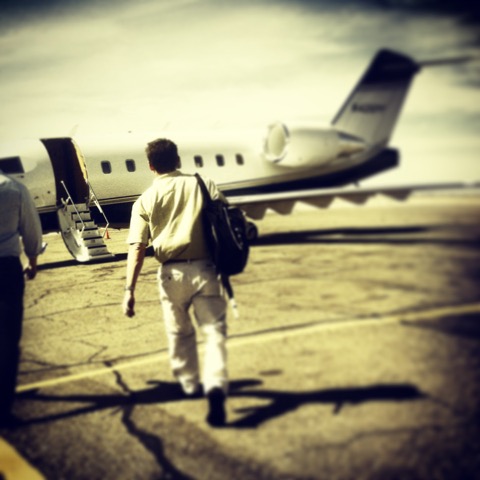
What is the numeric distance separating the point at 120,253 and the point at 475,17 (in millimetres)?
2813

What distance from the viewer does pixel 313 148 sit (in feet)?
24.7

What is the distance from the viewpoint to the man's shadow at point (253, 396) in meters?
2.96

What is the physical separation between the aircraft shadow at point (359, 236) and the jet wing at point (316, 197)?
27 centimetres

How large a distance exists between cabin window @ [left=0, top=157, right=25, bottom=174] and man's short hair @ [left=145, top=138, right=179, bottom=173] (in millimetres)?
1945

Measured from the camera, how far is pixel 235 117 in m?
3.50

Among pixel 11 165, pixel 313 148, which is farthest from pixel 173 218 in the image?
pixel 313 148

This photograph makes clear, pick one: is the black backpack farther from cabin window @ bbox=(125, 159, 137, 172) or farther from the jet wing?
the jet wing

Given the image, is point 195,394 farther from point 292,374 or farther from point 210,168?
point 210,168

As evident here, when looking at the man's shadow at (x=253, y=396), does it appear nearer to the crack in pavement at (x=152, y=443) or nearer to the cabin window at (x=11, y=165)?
the crack in pavement at (x=152, y=443)

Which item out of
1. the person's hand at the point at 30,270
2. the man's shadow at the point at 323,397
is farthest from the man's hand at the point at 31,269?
the man's shadow at the point at 323,397

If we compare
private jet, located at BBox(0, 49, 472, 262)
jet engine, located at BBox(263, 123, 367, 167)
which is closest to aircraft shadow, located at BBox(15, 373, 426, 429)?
private jet, located at BBox(0, 49, 472, 262)

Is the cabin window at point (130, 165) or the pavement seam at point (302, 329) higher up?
the cabin window at point (130, 165)

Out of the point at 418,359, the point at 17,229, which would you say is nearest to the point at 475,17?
the point at 418,359

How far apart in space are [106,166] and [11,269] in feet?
3.95
